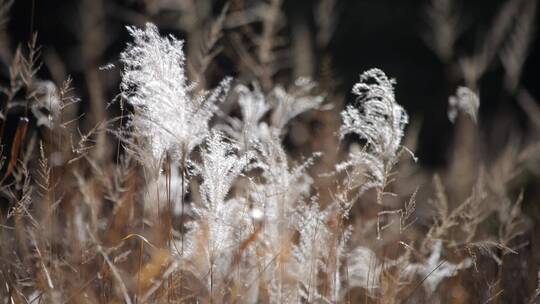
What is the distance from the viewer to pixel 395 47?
5.39 meters

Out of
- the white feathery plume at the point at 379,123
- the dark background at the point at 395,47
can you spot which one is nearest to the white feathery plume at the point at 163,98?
the white feathery plume at the point at 379,123

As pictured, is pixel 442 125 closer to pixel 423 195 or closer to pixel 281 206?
pixel 423 195

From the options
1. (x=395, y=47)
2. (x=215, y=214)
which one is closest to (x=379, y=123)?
(x=215, y=214)

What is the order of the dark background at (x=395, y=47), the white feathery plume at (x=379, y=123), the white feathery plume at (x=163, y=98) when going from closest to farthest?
the white feathery plume at (x=163, y=98), the white feathery plume at (x=379, y=123), the dark background at (x=395, y=47)

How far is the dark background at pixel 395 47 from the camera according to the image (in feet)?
15.8

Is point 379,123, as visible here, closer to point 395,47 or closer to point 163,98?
point 163,98

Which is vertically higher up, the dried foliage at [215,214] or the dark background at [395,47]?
the dark background at [395,47]

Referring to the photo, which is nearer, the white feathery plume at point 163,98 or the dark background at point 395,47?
the white feathery plume at point 163,98

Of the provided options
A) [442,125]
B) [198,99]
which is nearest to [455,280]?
[198,99]

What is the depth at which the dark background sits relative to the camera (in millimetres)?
4812

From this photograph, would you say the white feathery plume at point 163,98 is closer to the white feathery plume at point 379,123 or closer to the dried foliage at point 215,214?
the dried foliage at point 215,214

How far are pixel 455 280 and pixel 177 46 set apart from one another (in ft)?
3.30

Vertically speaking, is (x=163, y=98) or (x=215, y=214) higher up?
(x=163, y=98)

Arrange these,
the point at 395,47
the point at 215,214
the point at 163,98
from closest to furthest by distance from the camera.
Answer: the point at 163,98, the point at 215,214, the point at 395,47
